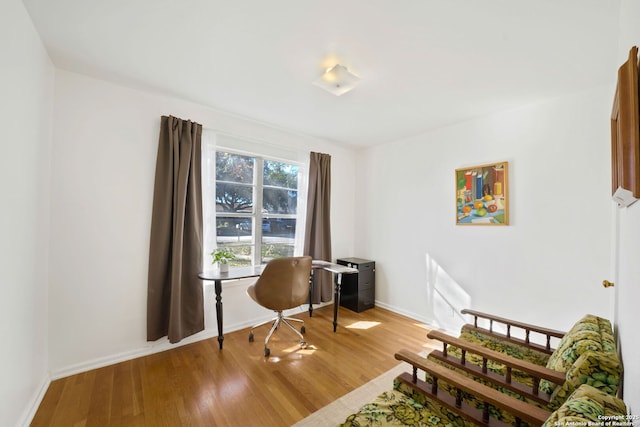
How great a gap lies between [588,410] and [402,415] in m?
0.70

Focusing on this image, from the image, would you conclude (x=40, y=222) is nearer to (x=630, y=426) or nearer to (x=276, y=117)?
(x=276, y=117)

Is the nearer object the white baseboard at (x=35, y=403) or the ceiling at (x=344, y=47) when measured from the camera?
the ceiling at (x=344, y=47)

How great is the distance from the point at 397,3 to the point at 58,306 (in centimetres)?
328

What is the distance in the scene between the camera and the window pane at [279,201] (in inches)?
139

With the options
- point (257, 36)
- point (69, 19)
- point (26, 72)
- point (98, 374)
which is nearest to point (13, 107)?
point (26, 72)

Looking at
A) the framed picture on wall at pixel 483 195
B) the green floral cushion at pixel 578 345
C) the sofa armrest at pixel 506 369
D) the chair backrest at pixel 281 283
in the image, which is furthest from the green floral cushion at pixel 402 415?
the framed picture on wall at pixel 483 195

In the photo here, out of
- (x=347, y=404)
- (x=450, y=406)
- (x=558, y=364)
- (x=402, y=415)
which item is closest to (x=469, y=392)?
(x=450, y=406)

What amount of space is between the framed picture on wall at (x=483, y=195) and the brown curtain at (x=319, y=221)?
1.74 metres

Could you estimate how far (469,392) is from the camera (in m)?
1.14

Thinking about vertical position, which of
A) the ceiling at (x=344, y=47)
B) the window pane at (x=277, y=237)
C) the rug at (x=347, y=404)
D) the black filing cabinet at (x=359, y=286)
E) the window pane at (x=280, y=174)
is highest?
the ceiling at (x=344, y=47)

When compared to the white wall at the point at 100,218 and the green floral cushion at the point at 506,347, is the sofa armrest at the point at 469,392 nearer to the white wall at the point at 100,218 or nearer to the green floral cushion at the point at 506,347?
the green floral cushion at the point at 506,347

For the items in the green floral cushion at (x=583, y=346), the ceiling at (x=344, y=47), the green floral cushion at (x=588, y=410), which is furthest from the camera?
the ceiling at (x=344, y=47)

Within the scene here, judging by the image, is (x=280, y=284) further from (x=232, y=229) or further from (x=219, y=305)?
(x=232, y=229)

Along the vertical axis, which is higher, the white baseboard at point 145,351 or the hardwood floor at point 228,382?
the white baseboard at point 145,351
